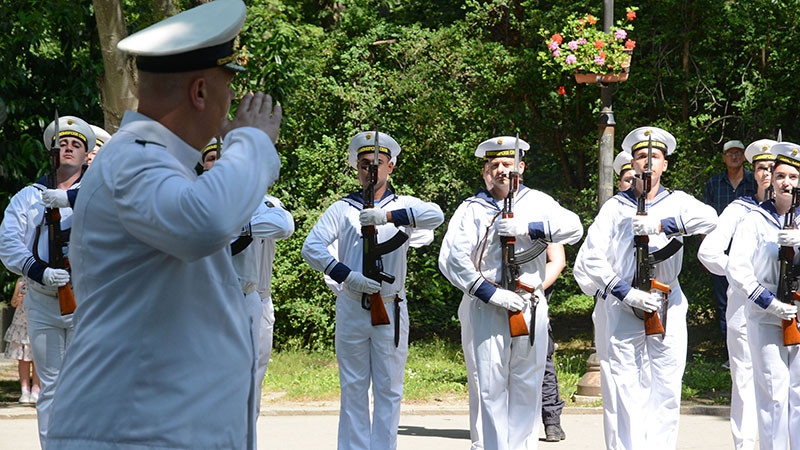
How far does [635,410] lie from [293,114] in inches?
333

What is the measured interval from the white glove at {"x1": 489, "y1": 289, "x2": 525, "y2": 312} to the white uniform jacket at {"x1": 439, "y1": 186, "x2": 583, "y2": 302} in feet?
0.40

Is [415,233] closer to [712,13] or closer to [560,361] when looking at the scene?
[560,361]

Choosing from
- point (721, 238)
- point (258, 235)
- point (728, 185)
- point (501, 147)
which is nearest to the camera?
point (501, 147)

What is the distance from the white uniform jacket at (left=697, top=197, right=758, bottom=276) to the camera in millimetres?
7508

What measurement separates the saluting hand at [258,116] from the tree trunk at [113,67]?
8364 mm

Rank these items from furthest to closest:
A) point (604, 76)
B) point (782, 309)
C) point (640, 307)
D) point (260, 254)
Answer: point (604, 76) → point (260, 254) → point (640, 307) → point (782, 309)

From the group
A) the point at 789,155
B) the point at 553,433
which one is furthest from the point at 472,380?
the point at 789,155

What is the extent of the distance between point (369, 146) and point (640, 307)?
2.45 m

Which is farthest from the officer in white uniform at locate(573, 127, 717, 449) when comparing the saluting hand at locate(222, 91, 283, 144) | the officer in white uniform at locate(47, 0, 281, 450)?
the officer in white uniform at locate(47, 0, 281, 450)

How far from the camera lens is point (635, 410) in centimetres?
702

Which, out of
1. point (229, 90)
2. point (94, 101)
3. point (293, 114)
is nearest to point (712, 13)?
point (293, 114)

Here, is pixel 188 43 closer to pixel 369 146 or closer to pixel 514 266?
pixel 514 266

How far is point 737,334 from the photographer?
7684 millimetres

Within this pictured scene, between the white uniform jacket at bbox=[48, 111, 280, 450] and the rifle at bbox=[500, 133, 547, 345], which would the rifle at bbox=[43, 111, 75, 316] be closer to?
the rifle at bbox=[500, 133, 547, 345]
